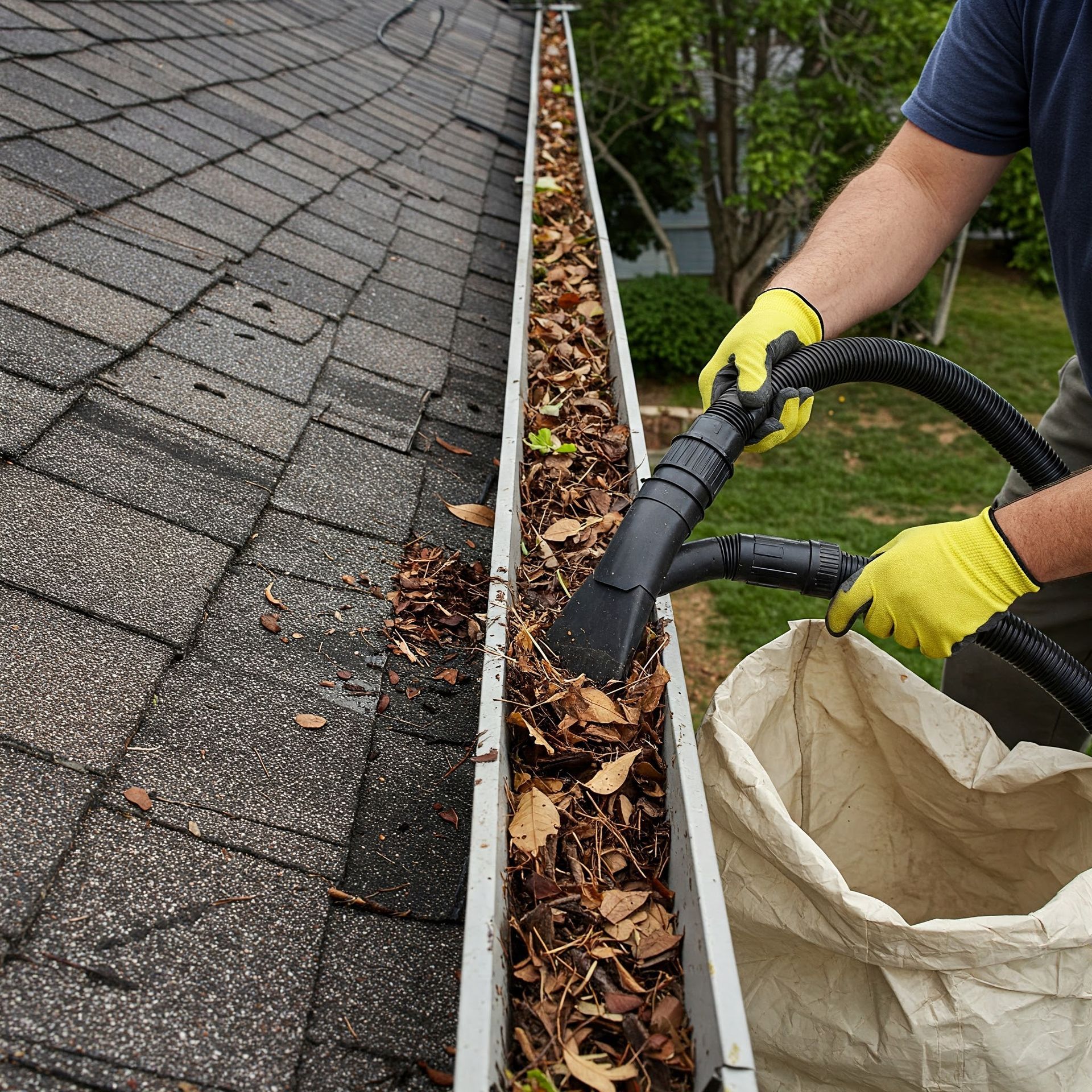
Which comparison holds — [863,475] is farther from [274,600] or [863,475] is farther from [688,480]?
[274,600]

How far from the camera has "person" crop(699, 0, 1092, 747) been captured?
1547 millimetres

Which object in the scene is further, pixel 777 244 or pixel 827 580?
pixel 777 244

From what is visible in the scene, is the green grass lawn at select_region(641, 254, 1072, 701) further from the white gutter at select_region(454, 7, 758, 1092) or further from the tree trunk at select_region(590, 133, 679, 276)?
the white gutter at select_region(454, 7, 758, 1092)

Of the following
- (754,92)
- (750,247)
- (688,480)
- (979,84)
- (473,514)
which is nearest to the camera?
(688,480)

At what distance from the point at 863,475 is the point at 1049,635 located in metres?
5.71

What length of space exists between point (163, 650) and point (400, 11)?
570 cm

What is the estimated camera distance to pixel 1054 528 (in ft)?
4.94

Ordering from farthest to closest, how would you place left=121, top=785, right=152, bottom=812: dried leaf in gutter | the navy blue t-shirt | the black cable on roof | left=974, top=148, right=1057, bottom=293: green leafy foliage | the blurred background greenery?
left=974, top=148, right=1057, bottom=293: green leafy foliage → the blurred background greenery → the black cable on roof → the navy blue t-shirt → left=121, top=785, right=152, bottom=812: dried leaf in gutter

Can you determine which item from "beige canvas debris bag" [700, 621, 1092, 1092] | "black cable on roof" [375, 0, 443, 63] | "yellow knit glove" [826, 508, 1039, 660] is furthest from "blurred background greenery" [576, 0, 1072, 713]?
"yellow knit glove" [826, 508, 1039, 660]

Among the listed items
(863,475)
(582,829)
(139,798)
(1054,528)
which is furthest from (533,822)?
(863,475)

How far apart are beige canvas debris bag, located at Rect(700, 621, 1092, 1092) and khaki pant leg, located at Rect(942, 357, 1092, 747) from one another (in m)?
0.59

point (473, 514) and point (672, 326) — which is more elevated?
point (473, 514)

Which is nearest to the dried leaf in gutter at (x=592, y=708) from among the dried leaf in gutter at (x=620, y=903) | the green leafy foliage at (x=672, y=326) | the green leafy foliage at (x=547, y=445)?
the dried leaf in gutter at (x=620, y=903)

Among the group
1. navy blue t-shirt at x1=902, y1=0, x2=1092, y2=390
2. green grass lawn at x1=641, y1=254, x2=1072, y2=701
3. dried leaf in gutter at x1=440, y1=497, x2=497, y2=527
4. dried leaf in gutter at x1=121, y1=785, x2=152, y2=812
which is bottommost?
green grass lawn at x1=641, y1=254, x2=1072, y2=701
